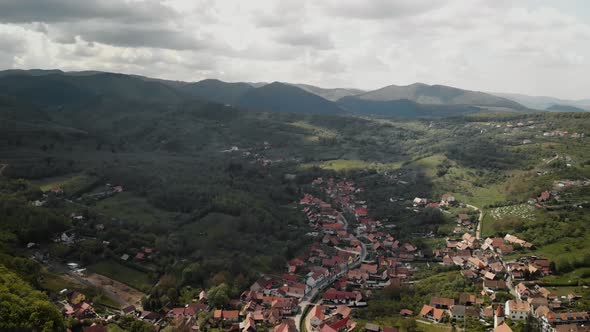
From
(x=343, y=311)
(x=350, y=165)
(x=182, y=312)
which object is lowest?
(x=182, y=312)

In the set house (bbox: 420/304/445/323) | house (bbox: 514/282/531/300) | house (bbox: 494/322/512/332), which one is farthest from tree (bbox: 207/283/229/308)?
house (bbox: 514/282/531/300)

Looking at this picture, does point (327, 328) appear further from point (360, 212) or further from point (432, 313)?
point (360, 212)

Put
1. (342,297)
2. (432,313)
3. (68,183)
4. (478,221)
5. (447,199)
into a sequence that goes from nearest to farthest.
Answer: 1. (432,313)
2. (342,297)
3. (478,221)
4. (68,183)
5. (447,199)

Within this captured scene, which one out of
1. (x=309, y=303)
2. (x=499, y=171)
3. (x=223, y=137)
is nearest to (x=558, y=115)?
(x=499, y=171)

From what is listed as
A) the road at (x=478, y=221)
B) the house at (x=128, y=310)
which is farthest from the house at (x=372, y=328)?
the road at (x=478, y=221)

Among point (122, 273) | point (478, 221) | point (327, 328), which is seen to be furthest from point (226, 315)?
point (478, 221)

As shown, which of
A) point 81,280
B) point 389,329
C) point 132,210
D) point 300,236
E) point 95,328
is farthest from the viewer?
point 132,210

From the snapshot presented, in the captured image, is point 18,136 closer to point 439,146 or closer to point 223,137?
point 223,137
